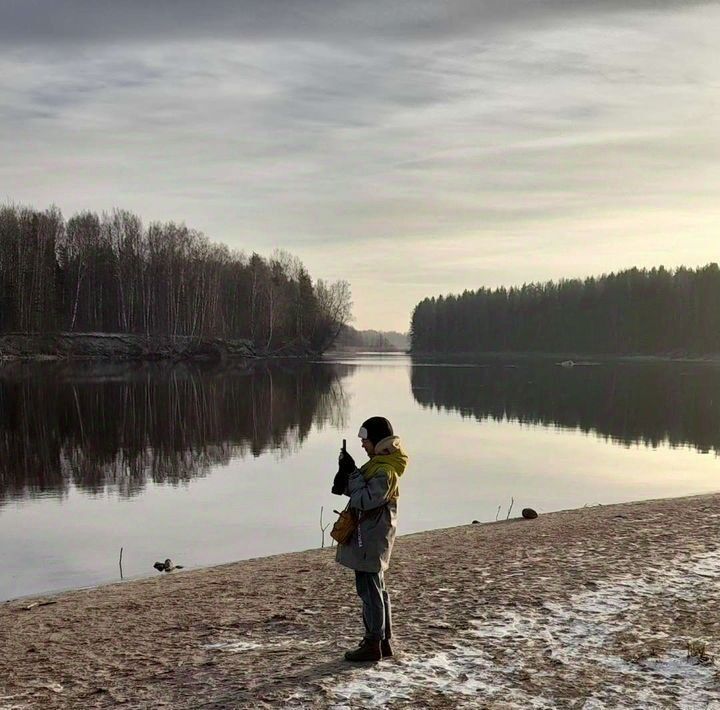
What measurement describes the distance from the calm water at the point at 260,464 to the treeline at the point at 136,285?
42.2 m

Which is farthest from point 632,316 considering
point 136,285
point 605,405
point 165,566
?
point 165,566

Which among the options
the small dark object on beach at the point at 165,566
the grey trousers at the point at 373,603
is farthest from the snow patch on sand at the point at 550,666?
the small dark object on beach at the point at 165,566

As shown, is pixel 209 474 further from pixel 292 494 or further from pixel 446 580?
pixel 446 580

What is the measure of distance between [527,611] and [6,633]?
5.83 m

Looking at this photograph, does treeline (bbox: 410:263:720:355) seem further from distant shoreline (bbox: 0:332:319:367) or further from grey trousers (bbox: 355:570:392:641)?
grey trousers (bbox: 355:570:392:641)

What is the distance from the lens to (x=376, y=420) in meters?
6.73

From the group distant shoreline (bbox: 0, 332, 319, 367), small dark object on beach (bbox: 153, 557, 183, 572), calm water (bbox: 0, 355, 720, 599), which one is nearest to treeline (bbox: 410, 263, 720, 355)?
distant shoreline (bbox: 0, 332, 319, 367)

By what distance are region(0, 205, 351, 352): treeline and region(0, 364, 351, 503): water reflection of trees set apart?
3304 cm

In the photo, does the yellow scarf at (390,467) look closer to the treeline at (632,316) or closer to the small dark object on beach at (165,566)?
the small dark object on beach at (165,566)

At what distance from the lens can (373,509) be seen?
6.76 m

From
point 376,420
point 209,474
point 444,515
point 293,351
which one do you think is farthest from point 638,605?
point 293,351

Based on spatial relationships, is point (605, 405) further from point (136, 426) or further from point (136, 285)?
point (136, 285)

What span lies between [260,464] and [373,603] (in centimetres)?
1953

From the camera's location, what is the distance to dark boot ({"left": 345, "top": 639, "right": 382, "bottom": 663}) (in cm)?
695
